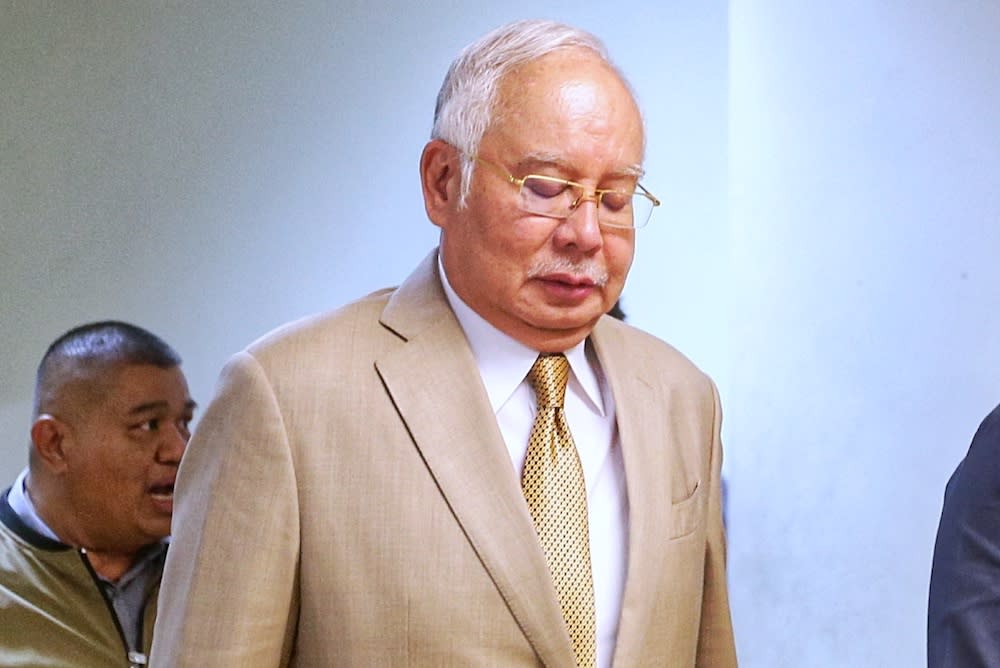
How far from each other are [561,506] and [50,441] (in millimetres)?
1312

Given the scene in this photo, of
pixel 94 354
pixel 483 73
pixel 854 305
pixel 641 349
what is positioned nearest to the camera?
pixel 483 73

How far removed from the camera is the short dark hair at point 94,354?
2711 mm

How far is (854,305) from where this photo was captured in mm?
3252

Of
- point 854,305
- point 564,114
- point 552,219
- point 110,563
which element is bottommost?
point 110,563

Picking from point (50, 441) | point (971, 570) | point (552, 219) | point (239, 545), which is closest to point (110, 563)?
point (50, 441)

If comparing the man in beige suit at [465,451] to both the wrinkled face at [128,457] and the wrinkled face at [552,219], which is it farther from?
the wrinkled face at [128,457]

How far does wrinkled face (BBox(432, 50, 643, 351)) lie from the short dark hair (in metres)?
1.19

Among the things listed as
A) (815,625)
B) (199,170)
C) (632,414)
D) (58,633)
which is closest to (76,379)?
(58,633)

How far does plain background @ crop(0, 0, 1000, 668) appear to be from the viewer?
3.26m

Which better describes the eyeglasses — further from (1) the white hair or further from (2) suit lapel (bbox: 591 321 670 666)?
(2) suit lapel (bbox: 591 321 670 666)

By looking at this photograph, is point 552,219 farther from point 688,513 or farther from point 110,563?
point 110,563

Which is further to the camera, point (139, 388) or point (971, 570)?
point (139, 388)

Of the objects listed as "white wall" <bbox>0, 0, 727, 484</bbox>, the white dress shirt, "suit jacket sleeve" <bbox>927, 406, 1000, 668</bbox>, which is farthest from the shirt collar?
"white wall" <bbox>0, 0, 727, 484</bbox>

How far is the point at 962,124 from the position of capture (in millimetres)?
3061
